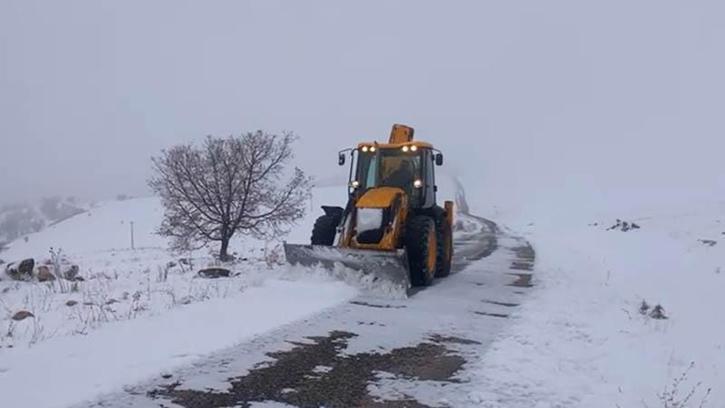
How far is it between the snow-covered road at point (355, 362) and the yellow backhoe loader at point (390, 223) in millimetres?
758

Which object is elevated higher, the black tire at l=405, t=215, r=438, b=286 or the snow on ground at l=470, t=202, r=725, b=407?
the black tire at l=405, t=215, r=438, b=286

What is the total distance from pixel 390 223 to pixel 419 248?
0.69 meters

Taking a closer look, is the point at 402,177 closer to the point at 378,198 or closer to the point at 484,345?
the point at 378,198

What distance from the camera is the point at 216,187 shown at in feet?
72.6

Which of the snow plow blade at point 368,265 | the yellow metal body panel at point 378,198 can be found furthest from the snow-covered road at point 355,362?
the yellow metal body panel at point 378,198

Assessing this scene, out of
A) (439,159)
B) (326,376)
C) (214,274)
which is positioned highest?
(439,159)

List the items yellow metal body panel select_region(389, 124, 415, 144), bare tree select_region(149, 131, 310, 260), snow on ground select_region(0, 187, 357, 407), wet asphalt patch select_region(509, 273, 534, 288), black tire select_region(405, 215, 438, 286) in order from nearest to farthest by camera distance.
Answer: snow on ground select_region(0, 187, 357, 407), black tire select_region(405, 215, 438, 286), wet asphalt patch select_region(509, 273, 534, 288), yellow metal body panel select_region(389, 124, 415, 144), bare tree select_region(149, 131, 310, 260)

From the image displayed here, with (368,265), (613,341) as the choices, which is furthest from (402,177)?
(613,341)

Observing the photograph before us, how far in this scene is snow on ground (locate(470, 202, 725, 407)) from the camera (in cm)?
548

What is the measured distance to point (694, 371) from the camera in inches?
250

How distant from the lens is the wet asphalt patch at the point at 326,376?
5066mm

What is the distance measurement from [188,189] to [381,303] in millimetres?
14418

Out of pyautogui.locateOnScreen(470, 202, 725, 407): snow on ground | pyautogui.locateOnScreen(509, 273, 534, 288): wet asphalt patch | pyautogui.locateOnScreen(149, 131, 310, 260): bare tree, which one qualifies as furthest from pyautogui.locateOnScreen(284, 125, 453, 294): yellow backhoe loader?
pyautogui.locateOnScreen(149, 131, 310, 260): bare tree

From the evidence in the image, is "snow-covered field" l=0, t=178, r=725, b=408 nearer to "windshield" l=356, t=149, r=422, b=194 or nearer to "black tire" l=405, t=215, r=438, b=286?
"black tire" l=405, t=215, r=438, b=286
